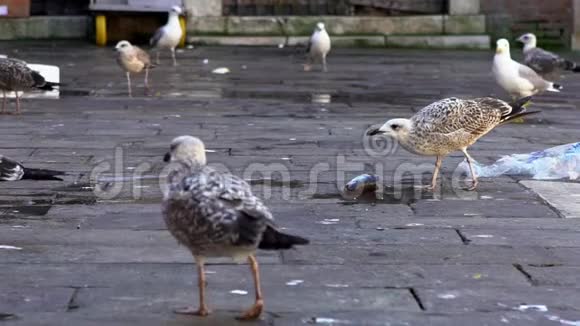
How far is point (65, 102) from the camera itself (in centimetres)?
1359

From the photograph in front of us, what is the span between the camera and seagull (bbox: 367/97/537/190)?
8.42 metres

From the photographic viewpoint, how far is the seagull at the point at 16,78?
1280 cm

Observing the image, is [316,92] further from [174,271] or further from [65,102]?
[174,271]

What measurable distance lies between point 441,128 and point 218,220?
3.85 metres

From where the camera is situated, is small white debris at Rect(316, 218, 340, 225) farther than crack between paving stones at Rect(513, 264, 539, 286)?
Yes

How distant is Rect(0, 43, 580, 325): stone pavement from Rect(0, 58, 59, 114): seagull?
35cm

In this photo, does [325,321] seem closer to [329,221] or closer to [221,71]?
[329,221]

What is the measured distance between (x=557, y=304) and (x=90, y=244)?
2631 mm

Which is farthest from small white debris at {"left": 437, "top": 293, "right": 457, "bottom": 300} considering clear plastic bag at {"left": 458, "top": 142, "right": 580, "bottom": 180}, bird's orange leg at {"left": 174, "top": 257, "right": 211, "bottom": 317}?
clear plastic bag at {"left": 458, "top": 142, "right": 580, "bottom": 180}

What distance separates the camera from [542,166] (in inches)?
359

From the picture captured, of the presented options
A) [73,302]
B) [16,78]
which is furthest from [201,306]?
[16,78]

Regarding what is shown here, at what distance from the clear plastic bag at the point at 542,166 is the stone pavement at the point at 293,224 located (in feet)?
0.74

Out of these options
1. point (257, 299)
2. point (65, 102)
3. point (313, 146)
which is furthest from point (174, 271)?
point (65, 102)

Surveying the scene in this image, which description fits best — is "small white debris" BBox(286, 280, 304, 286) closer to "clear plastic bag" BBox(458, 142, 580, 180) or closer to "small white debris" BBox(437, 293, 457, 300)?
"small white debris" BBox(437, 293, 457, 300)
